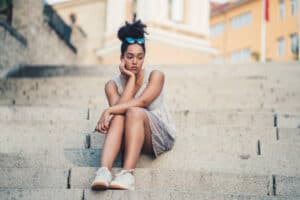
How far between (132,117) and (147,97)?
315 millimetres

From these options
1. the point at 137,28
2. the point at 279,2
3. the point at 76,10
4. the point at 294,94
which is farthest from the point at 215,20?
the point at 137,28

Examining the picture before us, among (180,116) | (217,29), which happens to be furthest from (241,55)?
(180,116)

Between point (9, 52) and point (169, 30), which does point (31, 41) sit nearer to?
point (9, 52)

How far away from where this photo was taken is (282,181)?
331 centimetres

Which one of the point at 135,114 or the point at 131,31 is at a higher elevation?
the point at 131,31

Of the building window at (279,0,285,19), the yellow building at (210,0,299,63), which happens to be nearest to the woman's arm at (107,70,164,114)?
the yellow building at (210,0,299,63)

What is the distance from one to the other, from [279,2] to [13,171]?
28.1 meters

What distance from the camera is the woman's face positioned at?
385 centimetres

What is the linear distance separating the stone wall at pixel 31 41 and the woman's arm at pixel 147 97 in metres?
Result: 4.70

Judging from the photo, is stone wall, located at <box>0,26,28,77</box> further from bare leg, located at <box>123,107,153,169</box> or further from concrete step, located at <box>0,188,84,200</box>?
concrete step, located at <box>0,188,84,200</box>

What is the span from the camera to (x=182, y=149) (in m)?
3.94

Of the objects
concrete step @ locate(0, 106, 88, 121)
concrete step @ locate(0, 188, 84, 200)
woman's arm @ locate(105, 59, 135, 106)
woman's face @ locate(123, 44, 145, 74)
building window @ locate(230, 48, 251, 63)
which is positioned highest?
building window @ locate(230, 48, 251, 63)

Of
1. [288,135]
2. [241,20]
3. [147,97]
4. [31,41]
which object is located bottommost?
[288,135]

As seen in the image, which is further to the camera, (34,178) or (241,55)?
(241,55)
